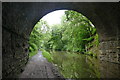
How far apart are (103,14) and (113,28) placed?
3.95 feet

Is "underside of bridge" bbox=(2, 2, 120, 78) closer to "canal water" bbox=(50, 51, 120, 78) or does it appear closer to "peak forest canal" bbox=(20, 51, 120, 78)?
"peak forest canal" bbox=(20, 51, 120, 78)

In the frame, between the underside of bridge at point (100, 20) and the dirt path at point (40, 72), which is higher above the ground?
the underside of bridge at point (100, 20)

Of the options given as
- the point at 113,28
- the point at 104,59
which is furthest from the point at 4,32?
the point at 104,59

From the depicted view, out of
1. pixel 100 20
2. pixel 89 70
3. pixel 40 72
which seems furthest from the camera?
pixel 100 20

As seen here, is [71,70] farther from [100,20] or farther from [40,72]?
[100,20]

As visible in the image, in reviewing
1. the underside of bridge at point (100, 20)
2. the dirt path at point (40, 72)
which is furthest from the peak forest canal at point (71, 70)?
the underside of bridge at point (100, 20)

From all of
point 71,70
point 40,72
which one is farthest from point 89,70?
point 40,72

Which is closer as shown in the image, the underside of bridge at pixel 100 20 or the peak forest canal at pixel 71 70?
the peak forest canal at pixel 71 70

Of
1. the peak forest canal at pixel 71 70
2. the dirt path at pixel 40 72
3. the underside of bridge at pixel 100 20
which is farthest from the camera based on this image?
the underside of bridge at pixel 100 20

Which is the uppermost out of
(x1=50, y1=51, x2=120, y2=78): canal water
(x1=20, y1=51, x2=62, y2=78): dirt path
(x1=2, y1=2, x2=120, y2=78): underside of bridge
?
(x1=2, y1=2, x2=120, y2=78): underside of bridge

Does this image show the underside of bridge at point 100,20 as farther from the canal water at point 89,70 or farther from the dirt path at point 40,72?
the canal water at point 89,70

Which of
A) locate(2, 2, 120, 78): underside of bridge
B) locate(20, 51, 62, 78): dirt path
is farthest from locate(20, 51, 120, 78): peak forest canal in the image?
locate(2, 2, 120, 78): underside of bridge

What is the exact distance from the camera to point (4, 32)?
3.32 metres

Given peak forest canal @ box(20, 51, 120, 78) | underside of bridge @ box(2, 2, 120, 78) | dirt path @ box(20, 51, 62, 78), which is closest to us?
dirt path @ box(20, 51, 62, 78)
